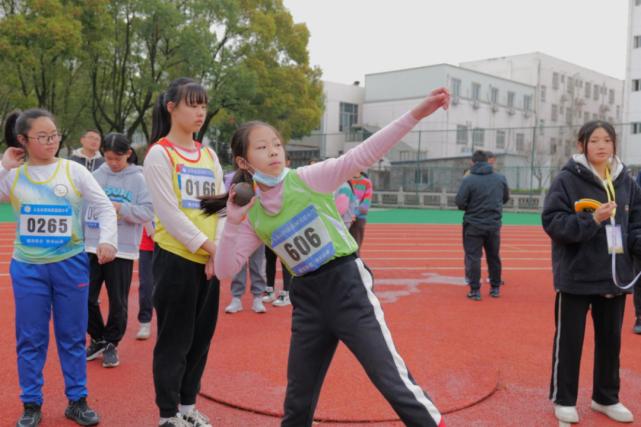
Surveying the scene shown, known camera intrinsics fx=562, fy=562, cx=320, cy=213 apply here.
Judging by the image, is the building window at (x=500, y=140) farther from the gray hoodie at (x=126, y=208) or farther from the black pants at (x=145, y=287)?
the gray hoodie at (x=126, y=208)

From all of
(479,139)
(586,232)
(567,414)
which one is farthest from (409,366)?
(479,139)

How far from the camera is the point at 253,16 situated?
2797 cm

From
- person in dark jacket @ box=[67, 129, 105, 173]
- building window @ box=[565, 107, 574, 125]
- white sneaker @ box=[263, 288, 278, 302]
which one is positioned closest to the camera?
person in dark jacket @ box=[67, 129, 105, 173]

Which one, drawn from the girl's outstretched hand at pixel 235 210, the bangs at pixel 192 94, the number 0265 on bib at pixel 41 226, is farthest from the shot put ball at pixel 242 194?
the number 0265 on bib at pixel 41 226

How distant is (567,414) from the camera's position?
3660mm

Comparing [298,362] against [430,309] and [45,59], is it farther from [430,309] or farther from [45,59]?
[45,59]

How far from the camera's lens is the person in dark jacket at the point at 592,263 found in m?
3.64

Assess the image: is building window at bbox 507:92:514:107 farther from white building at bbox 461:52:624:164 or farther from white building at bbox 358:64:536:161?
white building at bbox 461:52:624:164

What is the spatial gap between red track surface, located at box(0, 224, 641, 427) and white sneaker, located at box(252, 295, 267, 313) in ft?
0.29

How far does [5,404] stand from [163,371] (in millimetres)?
1462

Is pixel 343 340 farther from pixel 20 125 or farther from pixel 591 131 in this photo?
pixel 20 125

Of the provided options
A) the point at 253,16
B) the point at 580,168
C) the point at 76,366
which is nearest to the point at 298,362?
Result: the point at 76,366

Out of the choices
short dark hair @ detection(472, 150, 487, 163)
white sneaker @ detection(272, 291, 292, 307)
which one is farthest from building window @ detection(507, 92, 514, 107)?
white sneaker @ detection(272, 291, 292, 307)

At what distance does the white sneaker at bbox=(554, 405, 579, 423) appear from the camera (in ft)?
12.0
